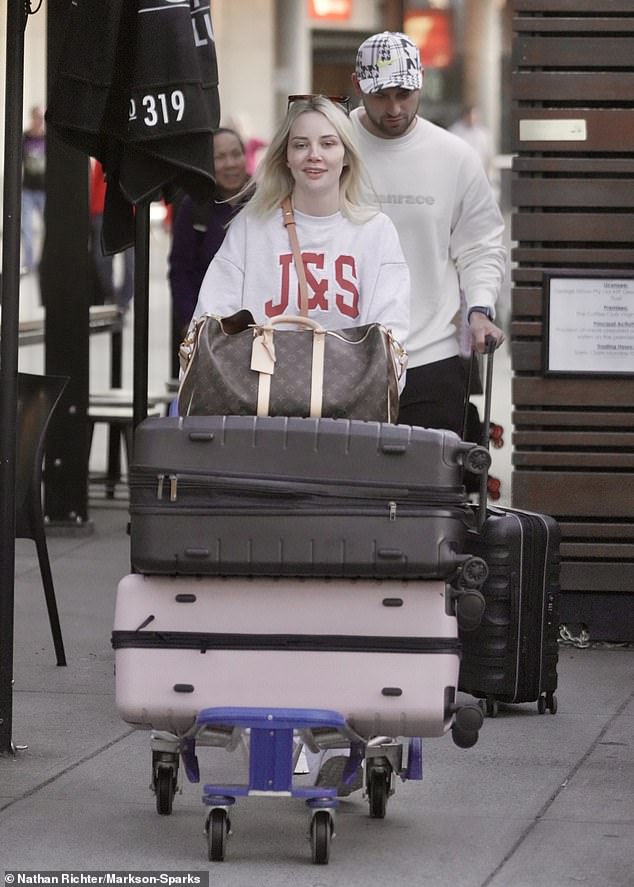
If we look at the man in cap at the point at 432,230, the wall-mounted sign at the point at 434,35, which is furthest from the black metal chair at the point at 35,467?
the wall-mounted sign at the point at 434,35

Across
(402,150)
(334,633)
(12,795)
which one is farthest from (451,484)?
(402,150)

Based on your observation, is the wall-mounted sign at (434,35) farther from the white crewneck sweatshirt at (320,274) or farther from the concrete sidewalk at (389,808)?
the white crewneck sweatshirt at (320,274)

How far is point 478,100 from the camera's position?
36.7 meters

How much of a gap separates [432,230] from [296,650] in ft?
7.33

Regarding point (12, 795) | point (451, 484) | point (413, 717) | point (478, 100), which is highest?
point (478, 100)

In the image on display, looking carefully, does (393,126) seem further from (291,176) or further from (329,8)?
(329,8)

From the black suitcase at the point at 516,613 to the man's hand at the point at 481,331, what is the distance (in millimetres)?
513

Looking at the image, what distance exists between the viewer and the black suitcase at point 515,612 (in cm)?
586

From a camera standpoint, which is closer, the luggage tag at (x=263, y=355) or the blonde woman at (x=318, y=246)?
the luggage tag at (x=263, y=355)

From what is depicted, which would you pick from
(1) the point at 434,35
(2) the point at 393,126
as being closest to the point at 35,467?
(2) the point at 393,126

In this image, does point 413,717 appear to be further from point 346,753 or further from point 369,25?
point 369,25

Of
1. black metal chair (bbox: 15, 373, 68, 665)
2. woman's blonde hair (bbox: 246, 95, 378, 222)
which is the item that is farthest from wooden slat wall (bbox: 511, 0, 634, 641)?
woman's blonde hair (bbox: 246, 95, 378, 222)

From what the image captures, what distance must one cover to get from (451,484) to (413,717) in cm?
54

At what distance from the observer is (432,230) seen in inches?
246
